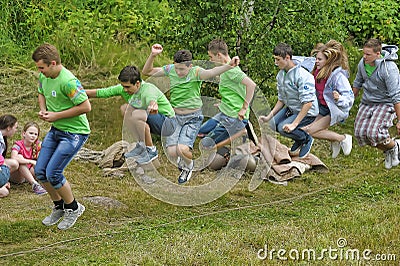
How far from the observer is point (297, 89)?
7746mm

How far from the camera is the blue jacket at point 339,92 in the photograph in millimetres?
7715

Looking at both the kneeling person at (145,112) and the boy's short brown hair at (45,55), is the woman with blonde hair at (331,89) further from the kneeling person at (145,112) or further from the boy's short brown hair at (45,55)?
the boy's short brown hair at (45,55)

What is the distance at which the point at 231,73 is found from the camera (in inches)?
317

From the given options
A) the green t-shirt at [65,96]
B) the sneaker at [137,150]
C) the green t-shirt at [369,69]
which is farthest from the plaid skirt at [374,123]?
the green t-shirt at [65,96]

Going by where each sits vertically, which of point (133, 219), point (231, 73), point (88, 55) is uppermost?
point (231, 73)

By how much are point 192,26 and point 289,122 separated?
2.78 m

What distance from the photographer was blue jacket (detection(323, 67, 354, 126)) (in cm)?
772

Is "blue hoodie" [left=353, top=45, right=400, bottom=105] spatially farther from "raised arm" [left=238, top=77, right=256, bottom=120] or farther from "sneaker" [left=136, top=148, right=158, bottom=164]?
"sneaker" [left=136, top=148, right=158, bottom=164]

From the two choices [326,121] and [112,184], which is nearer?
[326,121]

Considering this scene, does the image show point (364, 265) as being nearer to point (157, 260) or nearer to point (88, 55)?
point (157, 260)

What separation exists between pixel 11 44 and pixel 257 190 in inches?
249

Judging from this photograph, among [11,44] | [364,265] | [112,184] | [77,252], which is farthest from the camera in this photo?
[11,44]

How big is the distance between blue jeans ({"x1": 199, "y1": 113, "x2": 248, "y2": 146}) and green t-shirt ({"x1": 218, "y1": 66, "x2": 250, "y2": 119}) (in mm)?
67

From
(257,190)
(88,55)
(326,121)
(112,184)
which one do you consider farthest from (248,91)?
(88,55)
